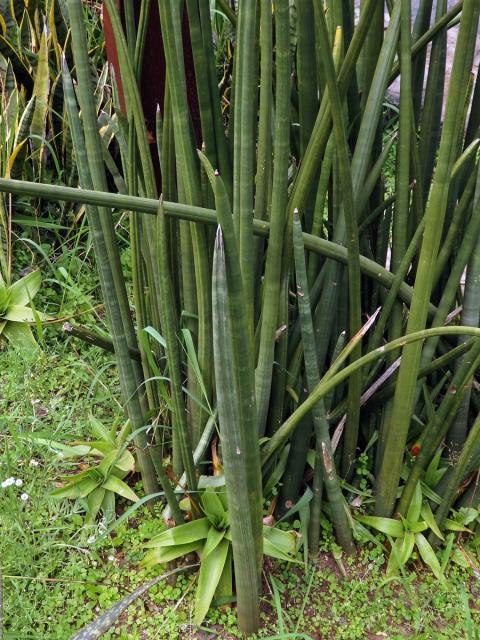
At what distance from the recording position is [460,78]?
2.93 ft

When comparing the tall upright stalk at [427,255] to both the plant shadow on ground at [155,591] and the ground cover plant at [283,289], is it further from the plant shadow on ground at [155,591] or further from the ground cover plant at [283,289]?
the plant shadow on ground at [155,591]

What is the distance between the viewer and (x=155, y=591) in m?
1.27

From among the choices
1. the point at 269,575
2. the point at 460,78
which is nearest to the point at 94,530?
the point at 269,575

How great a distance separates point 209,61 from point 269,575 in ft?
2.95

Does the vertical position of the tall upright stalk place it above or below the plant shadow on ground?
above

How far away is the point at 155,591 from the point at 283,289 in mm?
624

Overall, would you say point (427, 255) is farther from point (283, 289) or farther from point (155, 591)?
point (155, 591)

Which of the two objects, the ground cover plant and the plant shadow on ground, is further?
the plant shadow on ground

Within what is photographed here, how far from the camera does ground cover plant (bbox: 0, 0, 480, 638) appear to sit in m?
0.93

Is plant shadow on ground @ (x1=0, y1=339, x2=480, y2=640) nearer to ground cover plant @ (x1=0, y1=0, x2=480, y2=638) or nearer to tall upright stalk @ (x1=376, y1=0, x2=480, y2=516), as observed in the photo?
ground cover plant @ (x1=0, y1=0, x2=480, y2=638)

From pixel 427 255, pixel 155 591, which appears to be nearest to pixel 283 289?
pixel 427 255

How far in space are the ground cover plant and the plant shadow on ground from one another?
3cm

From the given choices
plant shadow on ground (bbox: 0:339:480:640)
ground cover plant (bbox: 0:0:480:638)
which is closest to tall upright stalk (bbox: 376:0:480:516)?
ground cover plant (bbox: 0:0:480:638)

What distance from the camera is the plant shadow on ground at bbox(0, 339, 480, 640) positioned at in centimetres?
121
